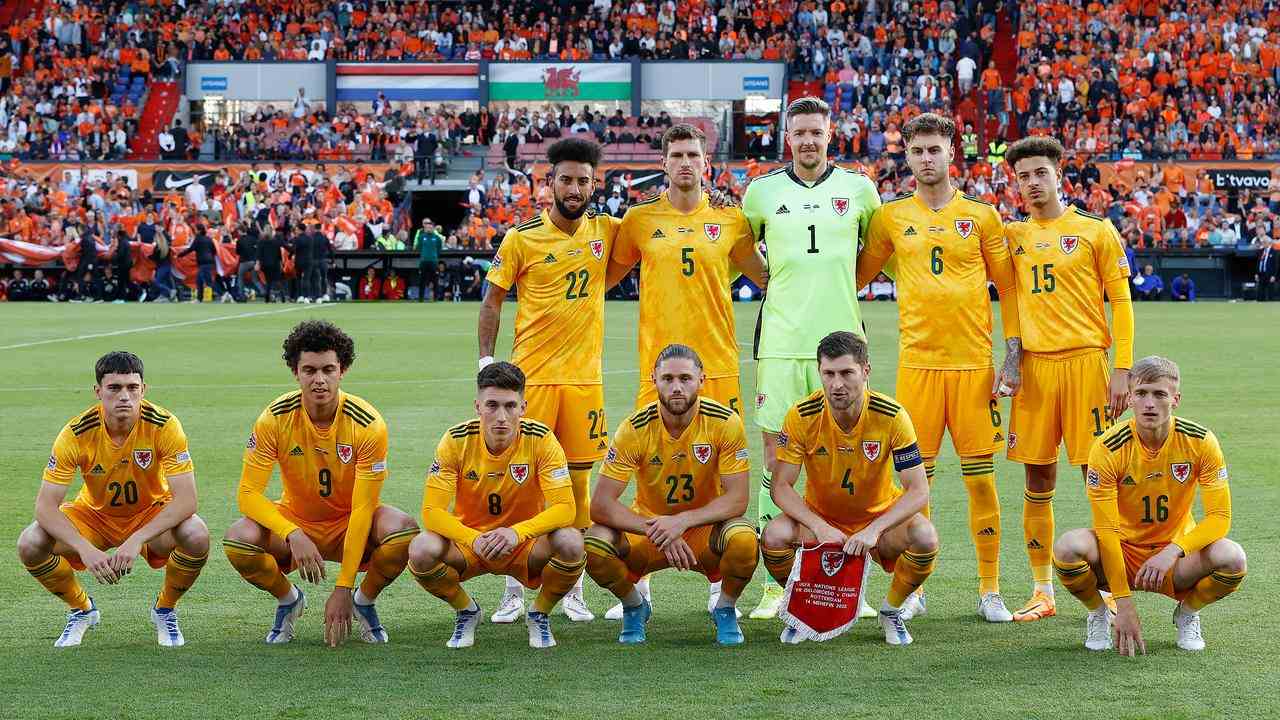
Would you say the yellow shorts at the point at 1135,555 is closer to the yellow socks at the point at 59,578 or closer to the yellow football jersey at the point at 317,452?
the yellow football jersey at the point at 317,452

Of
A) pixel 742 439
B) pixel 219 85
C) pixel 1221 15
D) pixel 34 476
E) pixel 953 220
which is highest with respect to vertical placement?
pixel 1221 15

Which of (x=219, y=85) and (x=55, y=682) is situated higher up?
(x=219, y=85)

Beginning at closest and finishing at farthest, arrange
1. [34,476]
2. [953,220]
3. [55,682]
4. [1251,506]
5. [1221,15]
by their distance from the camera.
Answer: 1. [55,682]
2. [953,220]
3. [1251,506]
4. [34,476]
5. [1221,15]

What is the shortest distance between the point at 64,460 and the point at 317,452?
1041 mm

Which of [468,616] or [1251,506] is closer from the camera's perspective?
[468,616]

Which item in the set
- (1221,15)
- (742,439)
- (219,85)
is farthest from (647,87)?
(742,439)

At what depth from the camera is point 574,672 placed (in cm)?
564

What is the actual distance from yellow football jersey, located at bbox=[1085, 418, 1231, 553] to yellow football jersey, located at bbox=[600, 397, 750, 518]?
1472mm

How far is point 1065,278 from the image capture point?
697cm

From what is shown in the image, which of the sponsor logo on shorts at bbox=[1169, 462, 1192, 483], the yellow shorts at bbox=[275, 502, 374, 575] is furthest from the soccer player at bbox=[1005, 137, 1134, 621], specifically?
the yellow shorts at bbox=[275, 502, 374, 575]

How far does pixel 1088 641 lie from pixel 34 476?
7.03 metres

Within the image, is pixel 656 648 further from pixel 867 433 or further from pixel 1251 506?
pixel 1251 506

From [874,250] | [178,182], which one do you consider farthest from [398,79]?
[874,250]

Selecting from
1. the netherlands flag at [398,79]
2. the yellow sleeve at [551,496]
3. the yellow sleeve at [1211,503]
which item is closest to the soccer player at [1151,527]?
the yellow sleeve at [1211,503]
